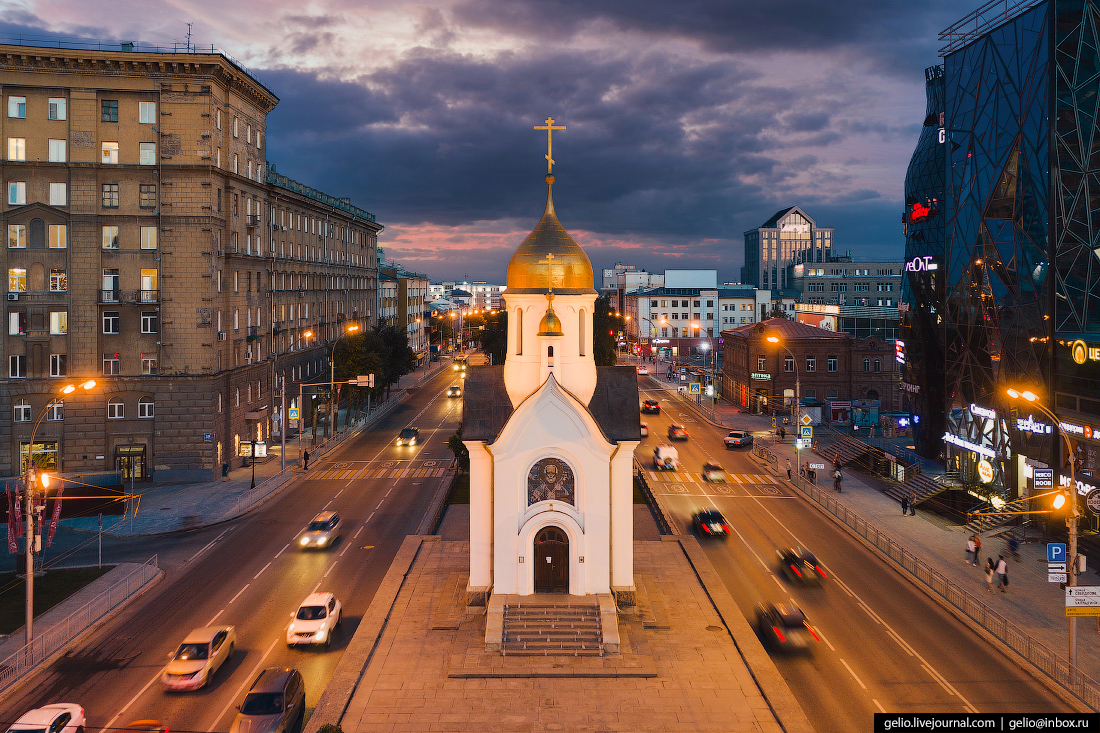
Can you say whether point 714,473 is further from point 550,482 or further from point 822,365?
point 822,365

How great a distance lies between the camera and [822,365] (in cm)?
7594

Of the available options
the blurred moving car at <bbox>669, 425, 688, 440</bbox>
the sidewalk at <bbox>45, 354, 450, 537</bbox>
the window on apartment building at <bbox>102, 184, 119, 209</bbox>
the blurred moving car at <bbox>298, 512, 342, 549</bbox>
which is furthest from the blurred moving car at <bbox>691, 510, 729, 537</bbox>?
the window on apartment building at <bbox>102, 184, 119, 209</bbox>

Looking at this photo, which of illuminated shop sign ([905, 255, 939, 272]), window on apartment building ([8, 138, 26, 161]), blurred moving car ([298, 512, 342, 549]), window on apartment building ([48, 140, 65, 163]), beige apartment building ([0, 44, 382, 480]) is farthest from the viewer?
illuminated shop sign ([905, 255, 939, 272])

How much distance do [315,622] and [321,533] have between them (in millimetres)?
11516

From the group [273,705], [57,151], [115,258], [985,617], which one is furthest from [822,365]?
[57,151]

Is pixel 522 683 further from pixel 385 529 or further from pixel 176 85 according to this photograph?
pixel 176 85

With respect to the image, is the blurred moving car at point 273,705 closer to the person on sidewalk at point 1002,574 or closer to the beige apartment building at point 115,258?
the person on sidewalk at point 1002,574

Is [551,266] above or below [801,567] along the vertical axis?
above

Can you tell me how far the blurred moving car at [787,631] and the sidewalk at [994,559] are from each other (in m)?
7.95

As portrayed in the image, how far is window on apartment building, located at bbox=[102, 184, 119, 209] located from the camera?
159ft

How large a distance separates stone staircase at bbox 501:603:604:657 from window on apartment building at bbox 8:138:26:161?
154ft

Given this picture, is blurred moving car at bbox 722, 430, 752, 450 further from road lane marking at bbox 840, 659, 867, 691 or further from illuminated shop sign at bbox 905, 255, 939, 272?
road lane marking at bbox 840, 659, 867, 691

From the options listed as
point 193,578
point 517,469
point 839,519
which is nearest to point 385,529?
point 193,578

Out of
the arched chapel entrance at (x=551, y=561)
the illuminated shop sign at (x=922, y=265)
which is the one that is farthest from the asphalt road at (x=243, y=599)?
the illuminated shop sign at (x=922, y=265)
